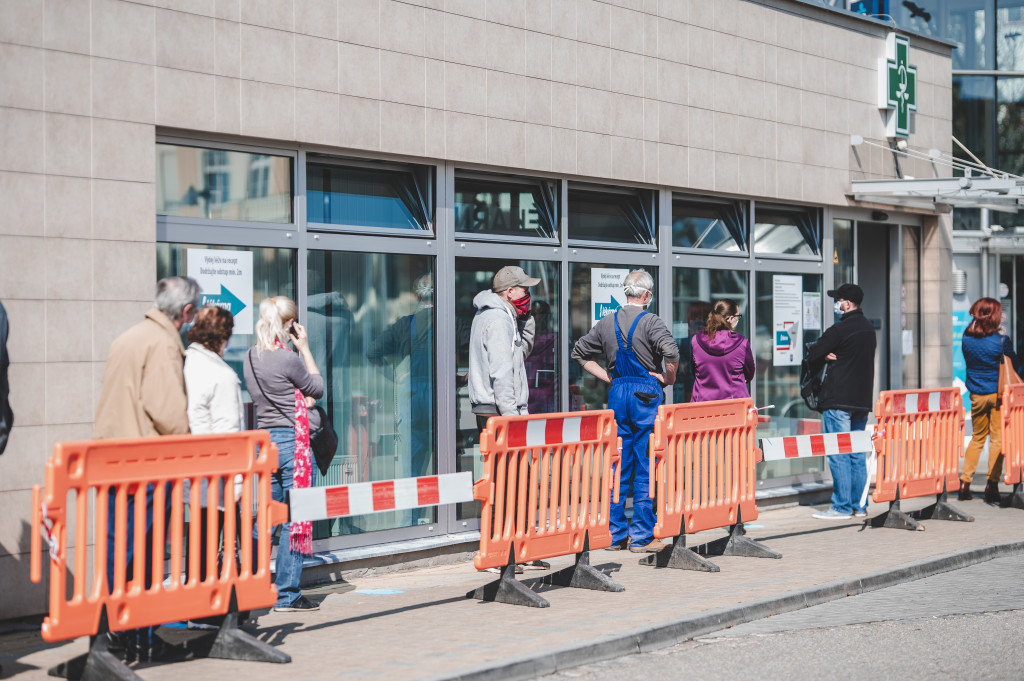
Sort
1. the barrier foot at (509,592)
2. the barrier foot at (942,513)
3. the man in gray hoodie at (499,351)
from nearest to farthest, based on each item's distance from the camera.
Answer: the barrier foot at (509,592)
the man in gray hoodie at (499,351)
the barrier foot at (942,513)

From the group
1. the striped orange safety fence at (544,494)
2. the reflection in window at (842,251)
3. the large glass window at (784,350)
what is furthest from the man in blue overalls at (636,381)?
the reflection in window at (842,251)

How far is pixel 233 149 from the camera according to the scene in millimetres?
8391

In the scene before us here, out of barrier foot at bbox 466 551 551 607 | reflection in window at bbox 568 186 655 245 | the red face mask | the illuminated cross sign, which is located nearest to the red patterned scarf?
barrier foot at bbox 466 551 551 607

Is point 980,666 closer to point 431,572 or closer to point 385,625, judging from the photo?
point 385,625

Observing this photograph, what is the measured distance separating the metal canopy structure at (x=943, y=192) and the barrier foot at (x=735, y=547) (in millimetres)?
5270

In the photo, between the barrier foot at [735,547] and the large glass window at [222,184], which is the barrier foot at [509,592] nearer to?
the barrier foot at [735,547]

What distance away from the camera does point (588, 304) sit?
1091cm

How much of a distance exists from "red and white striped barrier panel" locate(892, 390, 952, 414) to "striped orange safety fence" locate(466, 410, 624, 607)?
A: 343 cm

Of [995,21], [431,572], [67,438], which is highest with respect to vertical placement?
[995,21]

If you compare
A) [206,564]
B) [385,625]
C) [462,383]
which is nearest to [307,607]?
[385,625]

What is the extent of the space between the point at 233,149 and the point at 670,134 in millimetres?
4545

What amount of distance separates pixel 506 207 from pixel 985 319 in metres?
5.32

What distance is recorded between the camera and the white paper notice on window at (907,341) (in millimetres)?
15031

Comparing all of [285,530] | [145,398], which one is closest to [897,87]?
[285,530]
